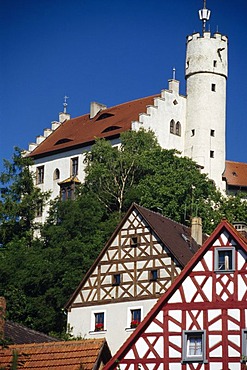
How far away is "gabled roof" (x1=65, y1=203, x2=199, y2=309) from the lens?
53875 millimetres

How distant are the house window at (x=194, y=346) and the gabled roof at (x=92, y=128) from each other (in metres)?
54.2

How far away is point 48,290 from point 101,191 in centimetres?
2016

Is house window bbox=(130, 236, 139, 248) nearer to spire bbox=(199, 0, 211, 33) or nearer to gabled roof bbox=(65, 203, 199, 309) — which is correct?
gabled roof bbox=(65, 203, 199, 309)

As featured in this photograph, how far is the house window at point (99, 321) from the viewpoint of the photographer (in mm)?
54500

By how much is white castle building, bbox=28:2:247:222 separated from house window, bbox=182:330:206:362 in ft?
179

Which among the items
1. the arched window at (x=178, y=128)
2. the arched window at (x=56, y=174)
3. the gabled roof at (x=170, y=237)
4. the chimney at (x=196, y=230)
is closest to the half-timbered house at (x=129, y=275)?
the gabled roof at (x=170, y=237)

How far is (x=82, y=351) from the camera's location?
3169 cm

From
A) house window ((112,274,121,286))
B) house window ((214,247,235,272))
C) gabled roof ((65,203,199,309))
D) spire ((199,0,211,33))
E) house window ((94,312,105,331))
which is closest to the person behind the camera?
house window ((214,247,235,272))

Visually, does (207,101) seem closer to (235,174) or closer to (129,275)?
(235,174)

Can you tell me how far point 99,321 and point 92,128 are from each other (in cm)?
4273

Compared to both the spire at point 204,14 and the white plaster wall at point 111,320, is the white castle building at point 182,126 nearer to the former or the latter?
the spire at point 204,14

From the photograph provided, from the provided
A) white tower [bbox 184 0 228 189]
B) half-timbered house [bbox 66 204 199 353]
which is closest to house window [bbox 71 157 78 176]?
white tower [bbox 184 0 228 189]

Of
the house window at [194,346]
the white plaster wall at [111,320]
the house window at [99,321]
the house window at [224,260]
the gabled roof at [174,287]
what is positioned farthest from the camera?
the house window at [99,321]

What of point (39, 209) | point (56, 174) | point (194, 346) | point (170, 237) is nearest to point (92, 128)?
point (56, 174)
